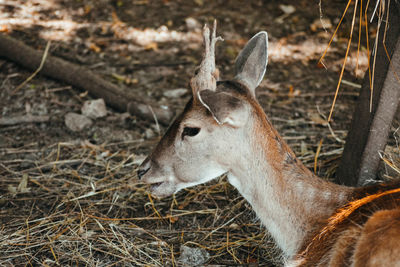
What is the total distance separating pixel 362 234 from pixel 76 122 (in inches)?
139

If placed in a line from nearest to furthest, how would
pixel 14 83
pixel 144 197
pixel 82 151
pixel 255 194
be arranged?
pixel 255 194 < pixel 144 197 < pixel 82 151 < pixel 14 83

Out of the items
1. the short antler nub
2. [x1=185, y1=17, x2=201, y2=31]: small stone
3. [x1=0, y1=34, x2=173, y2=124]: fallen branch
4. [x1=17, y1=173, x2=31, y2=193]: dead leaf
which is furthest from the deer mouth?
[x1=185, y1=17, x2=201, y2=31]: small stone

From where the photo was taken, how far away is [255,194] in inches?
127

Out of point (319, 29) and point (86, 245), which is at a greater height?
point (319, 29)

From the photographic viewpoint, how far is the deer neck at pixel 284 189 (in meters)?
3.16

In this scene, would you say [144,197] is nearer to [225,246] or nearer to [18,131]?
[225,246]

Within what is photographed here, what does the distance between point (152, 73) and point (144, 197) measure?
231cm

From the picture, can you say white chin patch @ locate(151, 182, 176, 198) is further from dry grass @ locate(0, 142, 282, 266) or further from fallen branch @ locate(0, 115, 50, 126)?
fallen branch @ locate(0, 115, 50, 126)

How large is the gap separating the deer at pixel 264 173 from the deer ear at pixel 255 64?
11 centimetres

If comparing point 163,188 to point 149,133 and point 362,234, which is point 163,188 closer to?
point 362,234

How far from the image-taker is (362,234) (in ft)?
9.09

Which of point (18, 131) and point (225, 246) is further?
point (18, 131)

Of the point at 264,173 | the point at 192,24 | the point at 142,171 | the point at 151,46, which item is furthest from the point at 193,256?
the point at 192,24

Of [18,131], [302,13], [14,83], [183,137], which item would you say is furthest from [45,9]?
[183,137]
